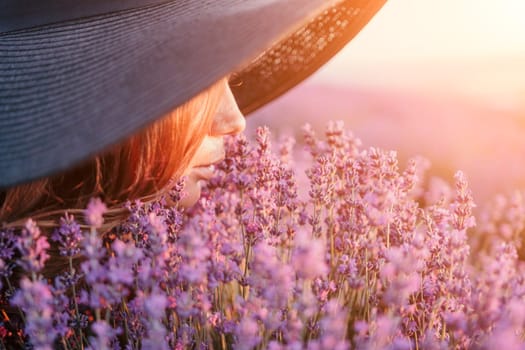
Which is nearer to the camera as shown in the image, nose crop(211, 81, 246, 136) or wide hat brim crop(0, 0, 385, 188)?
wide hat brim crop(0, 0, 385, 188)

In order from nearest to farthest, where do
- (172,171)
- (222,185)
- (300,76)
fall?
(172,171) < (222,185) < (300,76)

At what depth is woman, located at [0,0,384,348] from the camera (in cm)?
108

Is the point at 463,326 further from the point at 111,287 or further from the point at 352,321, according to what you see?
the point at 352,321

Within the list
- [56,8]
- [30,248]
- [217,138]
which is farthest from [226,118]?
[30,248]

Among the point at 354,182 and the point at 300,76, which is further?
the point at 300,76

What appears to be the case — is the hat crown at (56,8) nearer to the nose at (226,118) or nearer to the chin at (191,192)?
the nose at (226,118)

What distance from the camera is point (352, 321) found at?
1717 millimetres

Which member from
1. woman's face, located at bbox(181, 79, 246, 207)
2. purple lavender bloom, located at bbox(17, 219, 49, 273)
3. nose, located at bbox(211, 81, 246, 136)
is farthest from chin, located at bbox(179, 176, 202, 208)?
purple lavender bloom, located at bbox(17, 219, 49, 273)

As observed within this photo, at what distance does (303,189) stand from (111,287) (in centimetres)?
102

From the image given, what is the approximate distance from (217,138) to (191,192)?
0.18 metres

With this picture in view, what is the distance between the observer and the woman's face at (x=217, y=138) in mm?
1735

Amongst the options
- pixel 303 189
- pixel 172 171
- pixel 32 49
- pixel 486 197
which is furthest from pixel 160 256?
pixel 486 197

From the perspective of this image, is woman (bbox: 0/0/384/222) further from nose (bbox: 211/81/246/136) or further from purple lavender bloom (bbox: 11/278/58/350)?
purple lavender bloom (bbox: 11/278/58/350)

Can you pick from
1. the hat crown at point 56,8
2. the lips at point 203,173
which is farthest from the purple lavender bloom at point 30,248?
the lips at point 203,173
